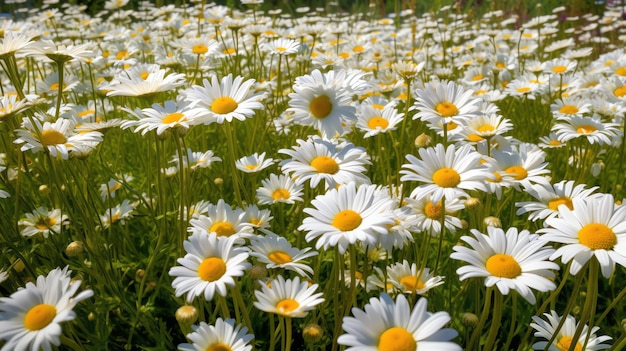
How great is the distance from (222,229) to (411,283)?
0.76m

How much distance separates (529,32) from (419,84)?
11.8 feet

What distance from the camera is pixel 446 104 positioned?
2219mm

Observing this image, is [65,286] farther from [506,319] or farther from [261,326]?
[506,319]

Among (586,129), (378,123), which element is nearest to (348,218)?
(378,123)

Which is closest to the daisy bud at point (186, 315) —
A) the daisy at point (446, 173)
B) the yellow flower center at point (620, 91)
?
the daisy at point (446, 173)

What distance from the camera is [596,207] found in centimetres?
156

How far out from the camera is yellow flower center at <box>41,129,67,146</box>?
1983mm

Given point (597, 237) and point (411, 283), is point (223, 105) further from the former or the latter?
point (597, 237)

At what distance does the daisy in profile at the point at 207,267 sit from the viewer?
1.47 m

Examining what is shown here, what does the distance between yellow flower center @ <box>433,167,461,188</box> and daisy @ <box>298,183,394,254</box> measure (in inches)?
8.5

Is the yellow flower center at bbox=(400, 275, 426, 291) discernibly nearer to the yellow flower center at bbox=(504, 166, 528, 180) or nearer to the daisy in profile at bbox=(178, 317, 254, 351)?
the yellow flower center at bbox=(504, 166, 528, 180)

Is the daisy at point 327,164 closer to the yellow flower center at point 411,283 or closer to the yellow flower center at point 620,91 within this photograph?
the yellow flower center at point 411,283

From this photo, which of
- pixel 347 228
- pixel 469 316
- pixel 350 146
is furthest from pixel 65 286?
pixel 469 316

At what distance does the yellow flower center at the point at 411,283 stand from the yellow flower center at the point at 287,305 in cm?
54
